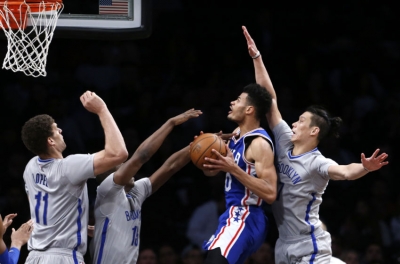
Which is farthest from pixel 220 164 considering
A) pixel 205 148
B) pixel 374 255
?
pixel 374 255

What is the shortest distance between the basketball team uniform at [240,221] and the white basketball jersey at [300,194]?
0.22 meters

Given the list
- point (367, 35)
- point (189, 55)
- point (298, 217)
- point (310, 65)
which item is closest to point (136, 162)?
point (298, 217)

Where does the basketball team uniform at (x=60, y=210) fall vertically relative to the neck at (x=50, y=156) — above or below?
below

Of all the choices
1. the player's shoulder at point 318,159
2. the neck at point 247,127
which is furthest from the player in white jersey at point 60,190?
the player's shoulder at point 318,159

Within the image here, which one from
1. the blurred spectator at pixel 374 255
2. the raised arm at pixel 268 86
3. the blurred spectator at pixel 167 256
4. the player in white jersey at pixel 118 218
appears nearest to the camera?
the player in white jersey at pixel 118 218

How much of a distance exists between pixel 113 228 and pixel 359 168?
1.94 m

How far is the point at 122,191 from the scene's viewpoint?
6.02 metres

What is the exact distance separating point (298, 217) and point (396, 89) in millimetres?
5562

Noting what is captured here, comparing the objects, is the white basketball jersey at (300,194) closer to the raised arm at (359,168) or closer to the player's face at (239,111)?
the raised arm at (359,168)

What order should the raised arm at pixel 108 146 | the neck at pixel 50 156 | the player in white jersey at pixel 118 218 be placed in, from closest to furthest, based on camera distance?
1. the raised arm at pixel 108 146
2. the neck at pixel 50 156
3. the player in white jersey at pixel 118 218

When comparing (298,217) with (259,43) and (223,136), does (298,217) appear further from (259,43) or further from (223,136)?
(259,43)

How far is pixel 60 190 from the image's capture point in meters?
5.72

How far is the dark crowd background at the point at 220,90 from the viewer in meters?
9.20

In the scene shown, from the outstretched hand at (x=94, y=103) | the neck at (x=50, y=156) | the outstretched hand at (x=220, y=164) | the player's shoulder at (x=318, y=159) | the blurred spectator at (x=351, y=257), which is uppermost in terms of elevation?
the outstretched hand at (x=94, y=103)
